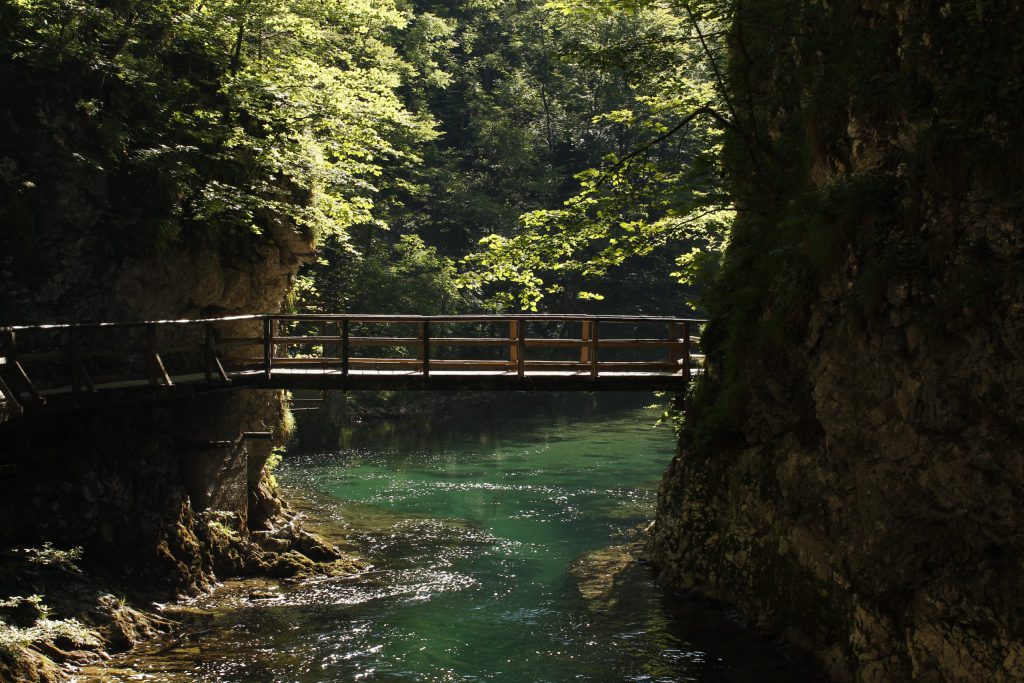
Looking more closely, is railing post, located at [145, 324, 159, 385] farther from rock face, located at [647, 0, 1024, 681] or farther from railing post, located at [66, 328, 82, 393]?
rock face, located at [647, 0, 1024, 681]

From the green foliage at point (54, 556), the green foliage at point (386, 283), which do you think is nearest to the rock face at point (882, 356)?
the green foliage at point (54, 556)

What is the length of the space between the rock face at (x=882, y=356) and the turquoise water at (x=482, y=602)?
1.27 metres

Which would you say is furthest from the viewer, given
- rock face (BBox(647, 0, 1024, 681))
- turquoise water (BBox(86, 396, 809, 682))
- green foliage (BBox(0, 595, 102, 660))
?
turquoise water (BBox(86, 396, 809, 682))

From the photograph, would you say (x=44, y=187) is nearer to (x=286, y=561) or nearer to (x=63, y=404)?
(x=63, y=404)

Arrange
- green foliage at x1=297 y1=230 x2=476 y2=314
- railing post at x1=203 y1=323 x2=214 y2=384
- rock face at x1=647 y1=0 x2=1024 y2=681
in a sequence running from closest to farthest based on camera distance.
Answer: rock face at x1=647 y1=0 x2=1024 y2=681 < railing post at x1=203 y1=323 x2=214 y2=384 < green foliage at x1=297 y1=230 x2=476 y2=314

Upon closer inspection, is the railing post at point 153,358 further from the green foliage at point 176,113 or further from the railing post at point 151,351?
the green foliage at point 176,113

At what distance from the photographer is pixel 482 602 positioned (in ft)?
50.8

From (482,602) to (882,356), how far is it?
7378mm

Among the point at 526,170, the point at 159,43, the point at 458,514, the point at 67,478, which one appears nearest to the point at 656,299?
the point at 526,170

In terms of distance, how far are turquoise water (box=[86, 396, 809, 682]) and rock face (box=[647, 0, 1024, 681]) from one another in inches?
49.9

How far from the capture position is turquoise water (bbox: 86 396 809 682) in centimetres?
1260

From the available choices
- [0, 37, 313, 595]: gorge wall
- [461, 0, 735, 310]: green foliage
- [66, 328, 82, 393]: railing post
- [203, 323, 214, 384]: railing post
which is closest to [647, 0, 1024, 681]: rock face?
[461, 0, 735, 310]: green foliage

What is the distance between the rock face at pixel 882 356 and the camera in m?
9.81

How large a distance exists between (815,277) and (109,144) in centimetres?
1242
